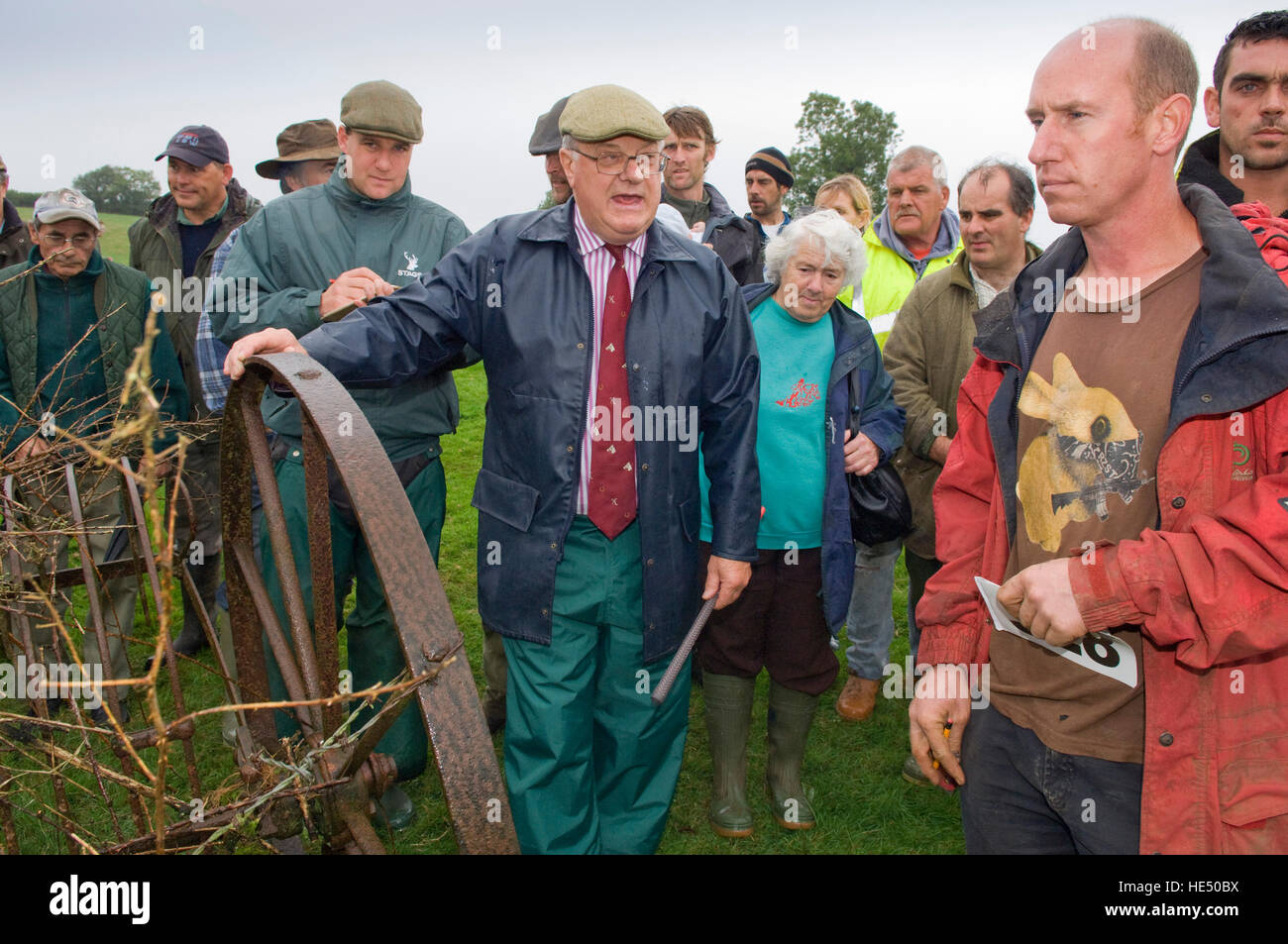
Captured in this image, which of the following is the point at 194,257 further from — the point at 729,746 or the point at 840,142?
the point at 840,142

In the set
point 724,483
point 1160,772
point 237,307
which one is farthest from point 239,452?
point 1160,772

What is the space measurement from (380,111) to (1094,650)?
2.94 metres

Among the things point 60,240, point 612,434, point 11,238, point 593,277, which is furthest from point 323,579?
point 11,238

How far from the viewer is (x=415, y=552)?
1594 millimetres

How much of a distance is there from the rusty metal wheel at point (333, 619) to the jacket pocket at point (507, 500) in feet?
2.64

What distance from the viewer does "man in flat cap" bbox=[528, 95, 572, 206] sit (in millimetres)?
4926

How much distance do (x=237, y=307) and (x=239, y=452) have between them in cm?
129

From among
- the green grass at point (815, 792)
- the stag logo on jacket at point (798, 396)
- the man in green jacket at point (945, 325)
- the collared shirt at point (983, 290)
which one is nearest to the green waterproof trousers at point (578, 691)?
the green grass at point (815, 792)

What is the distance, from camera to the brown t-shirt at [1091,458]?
1948 millimetres

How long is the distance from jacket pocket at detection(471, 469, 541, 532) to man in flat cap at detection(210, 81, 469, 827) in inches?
21.3

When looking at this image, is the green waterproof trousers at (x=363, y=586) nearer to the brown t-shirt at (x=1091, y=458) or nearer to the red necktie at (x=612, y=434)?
the red necktie at (x=612, y=434)

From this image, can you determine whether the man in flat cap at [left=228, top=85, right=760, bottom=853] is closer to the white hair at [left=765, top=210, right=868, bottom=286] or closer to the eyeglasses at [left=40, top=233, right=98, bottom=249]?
the white hair at [left=765, top=210, right=868, bottom=286]

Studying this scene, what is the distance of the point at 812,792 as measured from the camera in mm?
4145
